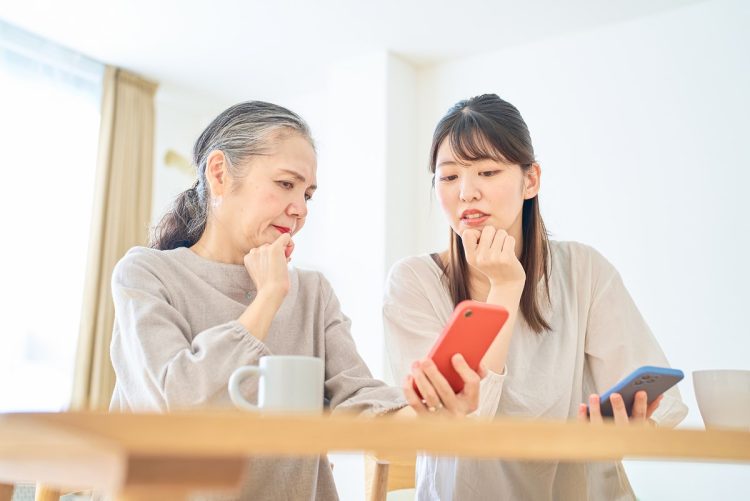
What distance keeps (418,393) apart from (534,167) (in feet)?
2.48

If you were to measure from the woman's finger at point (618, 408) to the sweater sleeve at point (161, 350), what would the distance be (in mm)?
520

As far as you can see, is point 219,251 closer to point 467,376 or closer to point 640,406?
point 467,376

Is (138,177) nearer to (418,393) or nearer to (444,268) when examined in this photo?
(444,268)

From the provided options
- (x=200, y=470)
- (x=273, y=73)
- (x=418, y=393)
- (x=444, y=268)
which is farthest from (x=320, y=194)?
(x=200, y=470)

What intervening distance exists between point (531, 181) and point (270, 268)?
0.69 m

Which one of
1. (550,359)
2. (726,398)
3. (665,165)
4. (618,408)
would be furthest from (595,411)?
(665,165)

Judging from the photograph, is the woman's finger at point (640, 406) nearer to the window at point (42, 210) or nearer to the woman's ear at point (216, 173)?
the woman's ear at point (216, 173)

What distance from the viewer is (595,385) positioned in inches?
63.7

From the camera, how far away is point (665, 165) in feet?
11.1

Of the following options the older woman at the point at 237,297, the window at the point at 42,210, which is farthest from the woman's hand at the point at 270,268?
the window at the point at 42,210

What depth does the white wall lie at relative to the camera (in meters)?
3.14

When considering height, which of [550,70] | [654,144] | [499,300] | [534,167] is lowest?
[499,300]

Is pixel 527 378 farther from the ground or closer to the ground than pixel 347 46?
closer to the ground

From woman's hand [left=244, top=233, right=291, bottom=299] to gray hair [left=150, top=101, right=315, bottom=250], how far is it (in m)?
0.19
